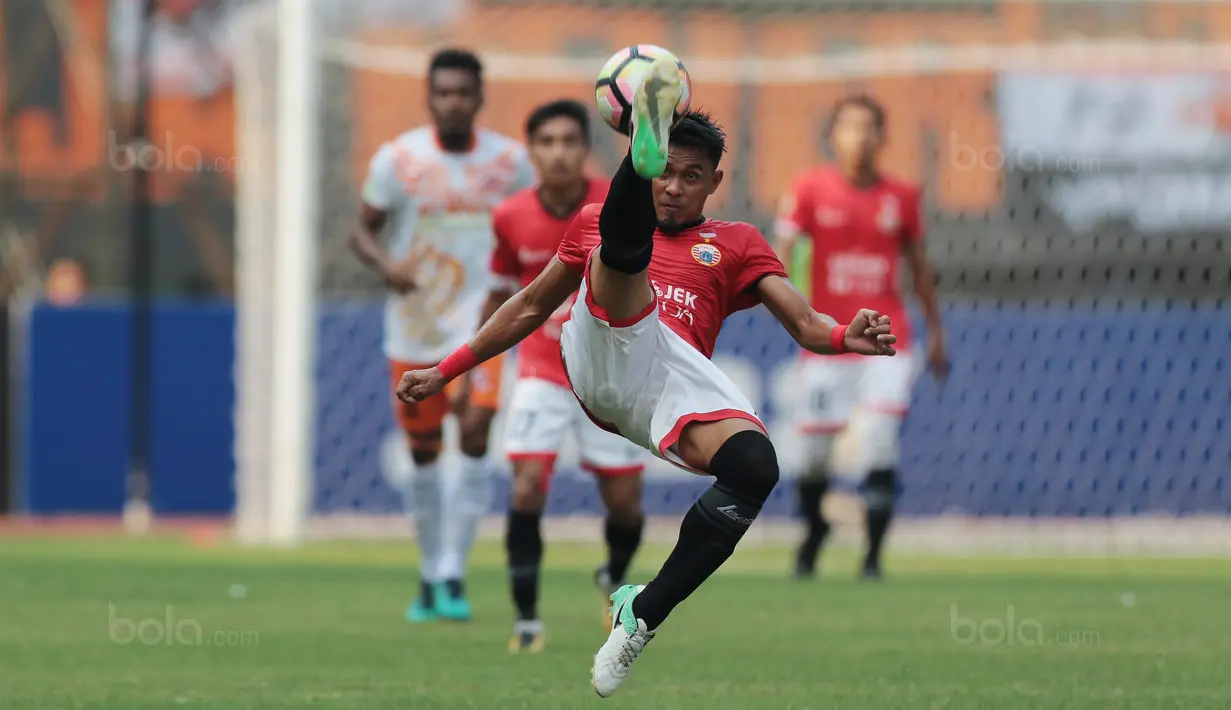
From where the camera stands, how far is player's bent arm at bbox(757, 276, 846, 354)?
5.32 metres

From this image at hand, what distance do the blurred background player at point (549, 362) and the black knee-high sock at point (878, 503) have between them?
3032mm

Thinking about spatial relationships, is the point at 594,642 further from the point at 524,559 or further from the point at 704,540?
the point at 704,540

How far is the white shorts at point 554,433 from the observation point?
748 centimetres

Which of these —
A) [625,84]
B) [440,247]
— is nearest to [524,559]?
[440,247]

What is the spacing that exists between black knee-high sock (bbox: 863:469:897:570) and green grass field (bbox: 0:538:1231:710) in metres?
0.25

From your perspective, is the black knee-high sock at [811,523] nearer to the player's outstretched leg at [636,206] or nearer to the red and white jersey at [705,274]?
the red and white jersey at [705,274]

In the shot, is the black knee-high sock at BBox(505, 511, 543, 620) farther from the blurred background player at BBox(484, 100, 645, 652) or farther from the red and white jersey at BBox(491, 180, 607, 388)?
the red and white jersey at BBox(491, 180, 607, 388)

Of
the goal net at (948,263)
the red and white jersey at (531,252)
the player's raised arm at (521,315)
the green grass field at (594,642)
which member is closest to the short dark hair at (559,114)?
the red and white jersey at (531,252)

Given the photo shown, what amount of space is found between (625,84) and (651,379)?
3.21ft

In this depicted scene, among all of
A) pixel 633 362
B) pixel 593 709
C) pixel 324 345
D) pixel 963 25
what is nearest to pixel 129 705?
pixel 593 709

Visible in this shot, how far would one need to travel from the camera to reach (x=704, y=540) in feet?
17.0

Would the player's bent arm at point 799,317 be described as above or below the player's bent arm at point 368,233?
above

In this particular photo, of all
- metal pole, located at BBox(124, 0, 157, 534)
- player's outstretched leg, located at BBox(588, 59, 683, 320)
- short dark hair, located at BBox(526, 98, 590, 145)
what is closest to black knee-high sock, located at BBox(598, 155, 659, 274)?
player's outstretched leg, located at BBox(588, 59, 683, 320)

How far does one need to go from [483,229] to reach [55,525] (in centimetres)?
717
